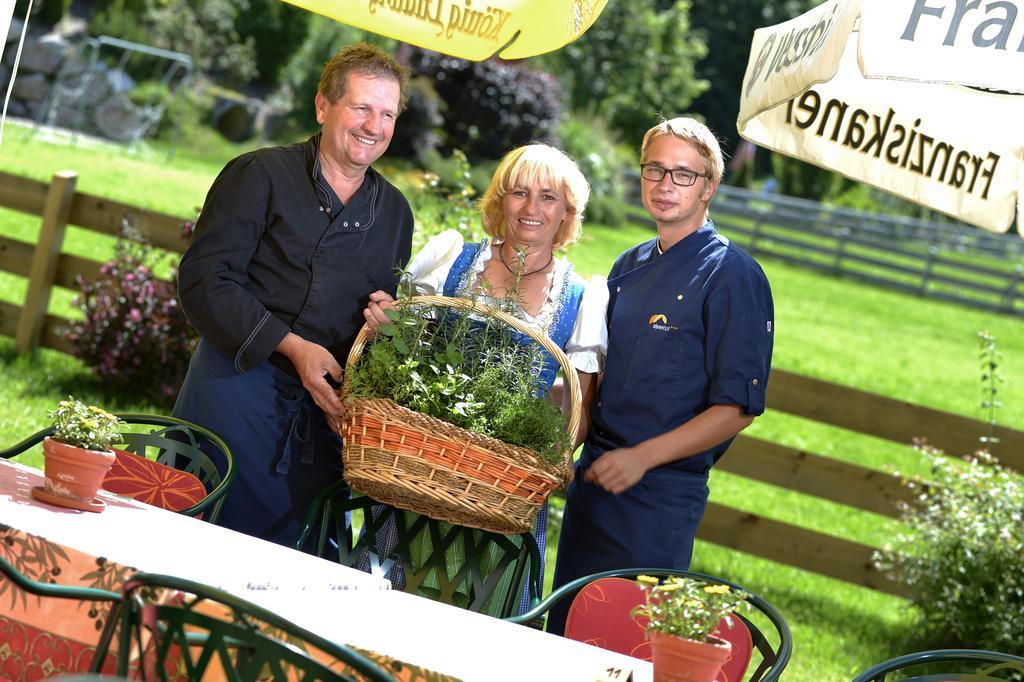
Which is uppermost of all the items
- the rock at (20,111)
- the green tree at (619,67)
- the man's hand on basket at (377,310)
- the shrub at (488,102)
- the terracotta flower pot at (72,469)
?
the green tree at (619,67)

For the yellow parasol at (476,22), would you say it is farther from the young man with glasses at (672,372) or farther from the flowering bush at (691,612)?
the flowering bush at (691,612)

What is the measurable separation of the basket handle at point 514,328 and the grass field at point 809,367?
3007 mm

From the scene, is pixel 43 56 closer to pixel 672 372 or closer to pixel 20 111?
pixel 20 111

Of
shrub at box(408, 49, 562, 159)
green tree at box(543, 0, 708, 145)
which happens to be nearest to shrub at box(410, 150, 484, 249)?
shrub at box(408, 49, 562, 159)

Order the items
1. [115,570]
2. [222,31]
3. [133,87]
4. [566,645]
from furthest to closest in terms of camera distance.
→ [222,31] < [133,87] < [566,645] < [115,570]

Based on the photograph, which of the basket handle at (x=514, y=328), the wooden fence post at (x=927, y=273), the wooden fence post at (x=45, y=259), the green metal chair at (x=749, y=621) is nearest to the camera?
the green metal chair at (x=749, y=621)

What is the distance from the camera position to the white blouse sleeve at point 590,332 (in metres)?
3.70

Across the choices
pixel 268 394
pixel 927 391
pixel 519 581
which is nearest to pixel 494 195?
pixel 268 394

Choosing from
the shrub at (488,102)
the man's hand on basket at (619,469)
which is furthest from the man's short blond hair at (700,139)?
the shrub at (488,102)

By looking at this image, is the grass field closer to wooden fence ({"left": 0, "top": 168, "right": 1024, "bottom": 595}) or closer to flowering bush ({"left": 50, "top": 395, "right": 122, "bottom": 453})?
wooden fence ({"left": 0, "top": 168, "right": 1024, "bottom": 595})

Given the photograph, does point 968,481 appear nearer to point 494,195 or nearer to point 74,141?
point 494,195

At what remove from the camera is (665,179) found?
3660mm

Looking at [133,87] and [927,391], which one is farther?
[133,87]

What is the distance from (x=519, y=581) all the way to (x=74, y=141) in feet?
44.2
